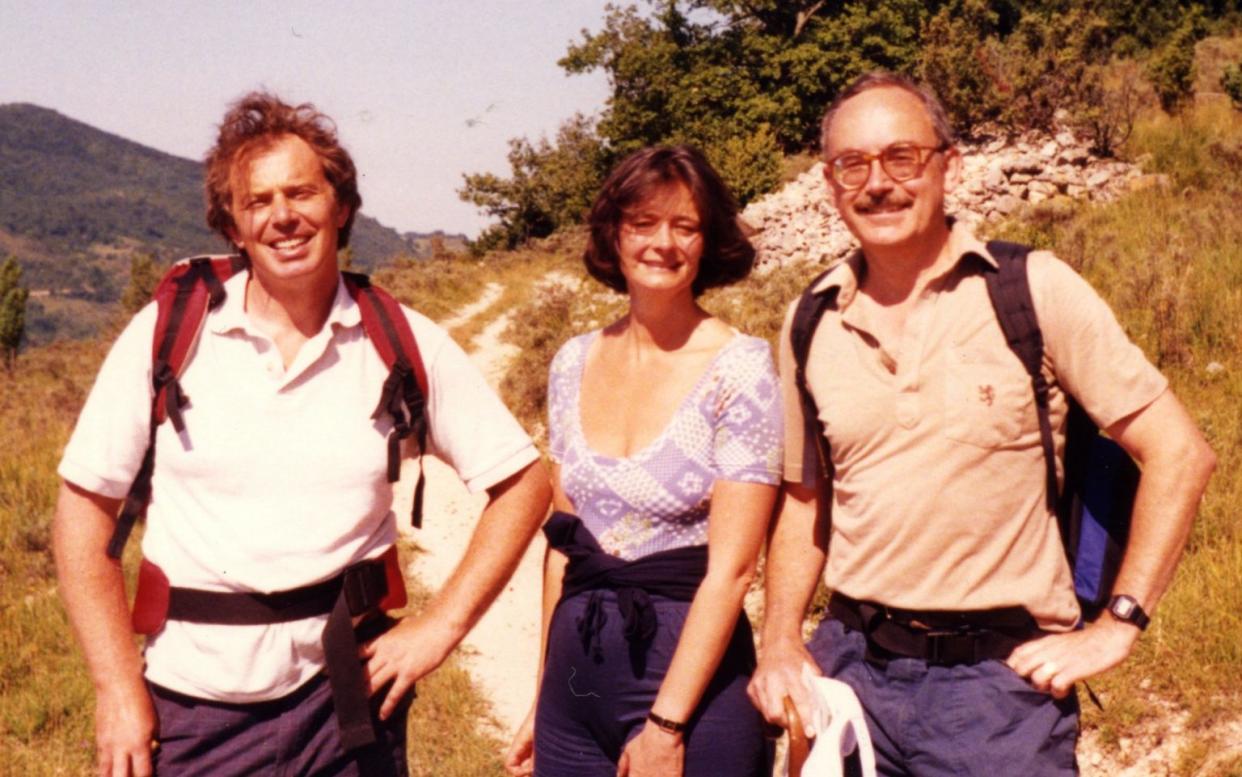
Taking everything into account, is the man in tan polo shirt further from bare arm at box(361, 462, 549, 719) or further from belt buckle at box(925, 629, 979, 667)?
bare arm at box(361, 462, 549, 719)

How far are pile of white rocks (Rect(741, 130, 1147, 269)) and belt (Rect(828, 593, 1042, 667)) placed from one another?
9.63 meters

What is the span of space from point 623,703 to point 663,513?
16.5 inches

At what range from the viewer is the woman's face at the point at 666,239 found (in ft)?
7.68

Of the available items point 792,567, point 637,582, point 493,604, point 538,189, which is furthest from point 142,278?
point 792,567

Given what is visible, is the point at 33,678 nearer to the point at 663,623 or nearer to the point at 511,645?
the point at 511,645

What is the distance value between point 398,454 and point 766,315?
24.2ft

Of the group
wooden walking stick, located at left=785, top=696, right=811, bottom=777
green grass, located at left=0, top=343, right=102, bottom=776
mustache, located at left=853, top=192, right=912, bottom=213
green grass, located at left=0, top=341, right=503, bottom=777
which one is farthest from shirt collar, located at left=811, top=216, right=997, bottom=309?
green grass, located at left=0, top=343, right=102, bottom=776

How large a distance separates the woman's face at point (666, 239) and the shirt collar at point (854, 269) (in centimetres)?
30

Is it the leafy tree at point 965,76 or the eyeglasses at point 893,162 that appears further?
the leafy tree at point 965,76

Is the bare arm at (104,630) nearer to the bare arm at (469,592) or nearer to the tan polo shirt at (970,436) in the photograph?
the bare arm at (469,592)

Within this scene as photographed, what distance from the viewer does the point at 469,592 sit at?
233 cm

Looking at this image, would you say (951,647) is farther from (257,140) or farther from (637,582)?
(257,140)

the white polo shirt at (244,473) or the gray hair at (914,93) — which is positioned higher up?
the gray hair at (914,93)

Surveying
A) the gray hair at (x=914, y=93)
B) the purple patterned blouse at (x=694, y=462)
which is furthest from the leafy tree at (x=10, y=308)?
the gray hair at (x=914, y=93)
